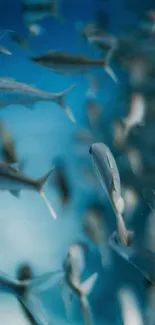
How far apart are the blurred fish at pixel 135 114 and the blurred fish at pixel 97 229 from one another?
32 cm

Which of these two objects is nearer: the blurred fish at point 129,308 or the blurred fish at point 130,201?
the blurred fish at point 129,308

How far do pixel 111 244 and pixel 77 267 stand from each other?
0.47 feet

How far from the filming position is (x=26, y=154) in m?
1.37

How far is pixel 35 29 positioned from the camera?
55.5 inches

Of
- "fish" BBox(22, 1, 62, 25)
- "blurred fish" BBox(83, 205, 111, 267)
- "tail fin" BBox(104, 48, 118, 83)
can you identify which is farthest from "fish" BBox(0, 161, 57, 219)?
"fish" BBox(22, 1, 62, 25)

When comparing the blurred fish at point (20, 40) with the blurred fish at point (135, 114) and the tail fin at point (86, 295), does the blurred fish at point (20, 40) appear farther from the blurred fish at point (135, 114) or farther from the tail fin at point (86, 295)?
the tail fin at point (86, 295)

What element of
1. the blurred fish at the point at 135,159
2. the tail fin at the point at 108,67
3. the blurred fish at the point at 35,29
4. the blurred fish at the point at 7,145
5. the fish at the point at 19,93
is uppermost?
Answer: the blurred fish at the point at 35,29

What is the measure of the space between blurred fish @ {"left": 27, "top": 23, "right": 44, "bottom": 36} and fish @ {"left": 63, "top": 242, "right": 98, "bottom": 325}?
0.79 metres

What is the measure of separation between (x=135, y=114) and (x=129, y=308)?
2.28 ft

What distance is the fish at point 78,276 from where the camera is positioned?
118 centimetres

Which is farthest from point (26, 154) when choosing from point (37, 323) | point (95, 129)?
point (37, 323)

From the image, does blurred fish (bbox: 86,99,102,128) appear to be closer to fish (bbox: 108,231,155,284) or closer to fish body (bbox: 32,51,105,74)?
fish body (bbox: 32,51,105,74)

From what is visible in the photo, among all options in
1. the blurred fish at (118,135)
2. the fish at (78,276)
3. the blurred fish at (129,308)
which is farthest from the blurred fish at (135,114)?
the blurred fish at (129,308)

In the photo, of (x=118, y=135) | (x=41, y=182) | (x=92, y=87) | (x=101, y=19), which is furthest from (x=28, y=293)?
(x=101, y=19)
